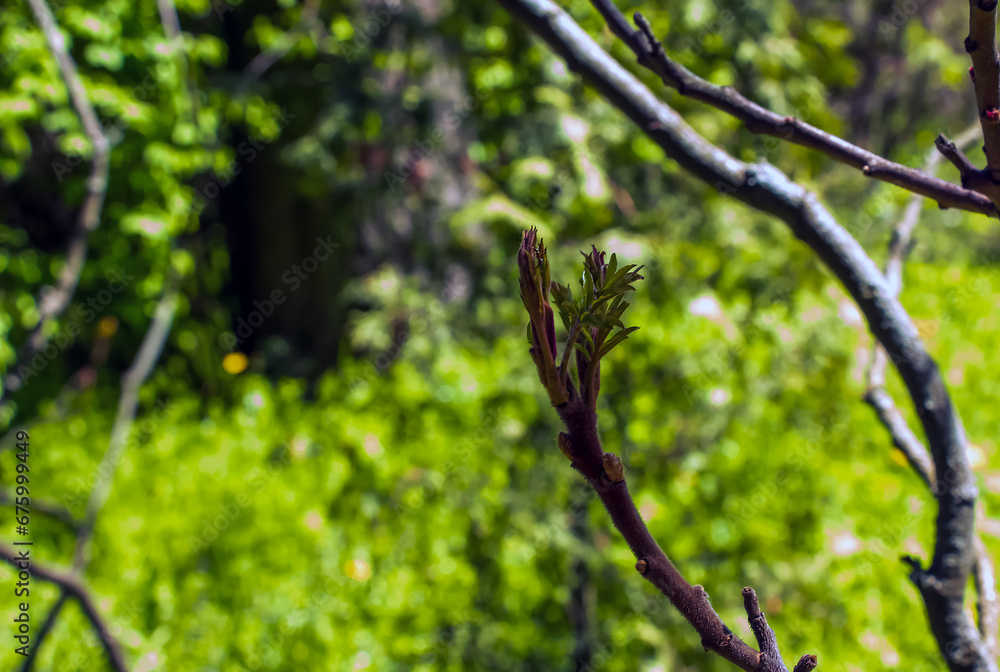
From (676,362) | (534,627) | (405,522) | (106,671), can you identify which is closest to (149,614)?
(106,671)

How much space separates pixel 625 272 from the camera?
618 mm

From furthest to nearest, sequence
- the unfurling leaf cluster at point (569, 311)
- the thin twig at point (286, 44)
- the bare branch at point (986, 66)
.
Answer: the thin twig at point (286, 44) < the bare branch at point (986, 66) < the unfurling leaf cluster at point (569, 311)

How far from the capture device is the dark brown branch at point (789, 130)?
887 mm

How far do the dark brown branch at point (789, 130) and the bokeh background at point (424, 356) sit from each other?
1.40 meters

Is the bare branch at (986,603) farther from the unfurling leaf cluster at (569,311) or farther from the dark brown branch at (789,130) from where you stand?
the unfurling leaf cluster at (569,311)

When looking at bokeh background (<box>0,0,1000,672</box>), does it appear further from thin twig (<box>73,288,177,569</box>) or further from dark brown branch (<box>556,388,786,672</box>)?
dark brown branch (<box>556,388,786,672</box>)

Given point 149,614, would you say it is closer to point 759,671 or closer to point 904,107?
point 759,671

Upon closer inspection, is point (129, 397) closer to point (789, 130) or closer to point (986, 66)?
point (789, 130)

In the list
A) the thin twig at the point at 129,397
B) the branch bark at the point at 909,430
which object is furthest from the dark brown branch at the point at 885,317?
the thin twig at the point at 129,397

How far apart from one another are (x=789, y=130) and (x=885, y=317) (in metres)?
0.37

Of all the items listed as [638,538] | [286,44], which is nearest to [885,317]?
[638,538]

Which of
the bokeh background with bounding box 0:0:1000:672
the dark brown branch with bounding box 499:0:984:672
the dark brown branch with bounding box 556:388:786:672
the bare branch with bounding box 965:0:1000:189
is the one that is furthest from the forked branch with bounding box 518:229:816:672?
the bokeh background with bounding box 0:0:1000:672

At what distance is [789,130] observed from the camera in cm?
97

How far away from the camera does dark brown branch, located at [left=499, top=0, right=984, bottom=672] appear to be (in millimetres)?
1089
